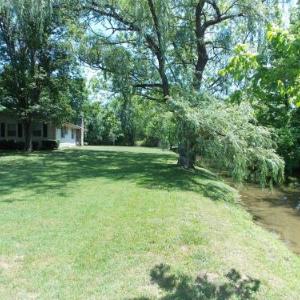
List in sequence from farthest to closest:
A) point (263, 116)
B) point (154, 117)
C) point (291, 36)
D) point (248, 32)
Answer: point (263, 116) → point (248, 32) → point (154, 117) → point (291, 36)

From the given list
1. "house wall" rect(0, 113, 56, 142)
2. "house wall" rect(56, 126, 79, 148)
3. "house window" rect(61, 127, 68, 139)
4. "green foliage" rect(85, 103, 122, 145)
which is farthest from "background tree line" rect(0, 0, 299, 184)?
"green foliage" rect(85, 103, 122, 145)

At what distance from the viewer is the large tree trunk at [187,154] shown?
568 inches

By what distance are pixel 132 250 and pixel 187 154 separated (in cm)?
956

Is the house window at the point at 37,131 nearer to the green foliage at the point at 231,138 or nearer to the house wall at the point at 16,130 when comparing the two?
the house wall at the point at 16,130

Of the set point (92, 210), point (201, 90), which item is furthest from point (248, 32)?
point (92, 210)

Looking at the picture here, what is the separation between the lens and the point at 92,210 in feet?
27.3

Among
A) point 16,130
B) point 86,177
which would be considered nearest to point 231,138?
point 86,177

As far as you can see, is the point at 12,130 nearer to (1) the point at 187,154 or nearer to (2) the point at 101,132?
(1) the point at 187,154

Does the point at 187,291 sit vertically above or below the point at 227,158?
below

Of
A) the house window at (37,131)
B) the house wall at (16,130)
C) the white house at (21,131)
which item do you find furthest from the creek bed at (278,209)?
the house window at (37,131)

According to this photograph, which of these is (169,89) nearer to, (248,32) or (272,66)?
(248,32)

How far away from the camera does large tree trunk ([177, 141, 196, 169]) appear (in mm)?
14420

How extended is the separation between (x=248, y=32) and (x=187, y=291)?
1333 cm

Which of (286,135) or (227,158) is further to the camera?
(286,135)
